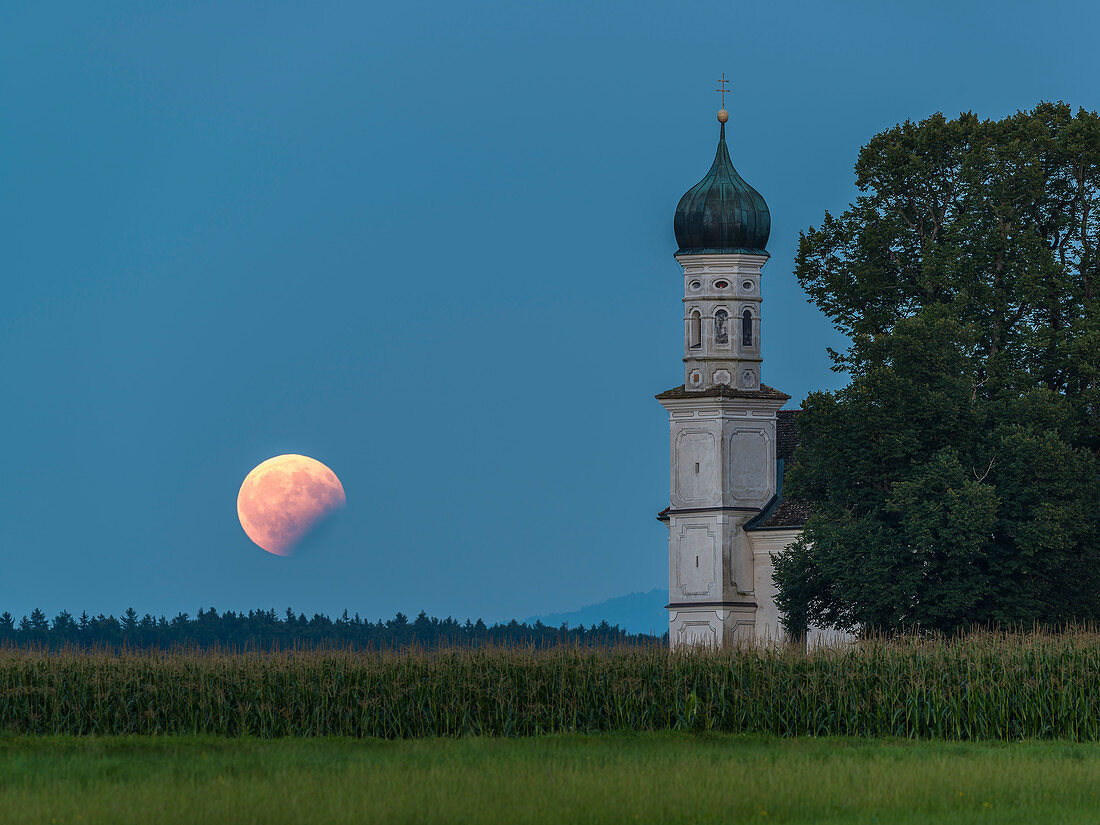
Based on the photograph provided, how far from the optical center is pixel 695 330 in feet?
210

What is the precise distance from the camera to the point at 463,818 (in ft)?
72.0

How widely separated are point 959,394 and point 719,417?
51.8 feet

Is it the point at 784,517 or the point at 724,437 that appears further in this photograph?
the point at 724,437

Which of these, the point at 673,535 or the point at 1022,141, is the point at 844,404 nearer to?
the point at 1022,141

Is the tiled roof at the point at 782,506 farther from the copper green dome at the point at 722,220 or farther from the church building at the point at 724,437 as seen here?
the copper green dome at the point at 722,220

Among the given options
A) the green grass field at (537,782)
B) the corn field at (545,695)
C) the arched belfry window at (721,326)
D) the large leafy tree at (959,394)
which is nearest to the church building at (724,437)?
the arched belfry window at (721,326)

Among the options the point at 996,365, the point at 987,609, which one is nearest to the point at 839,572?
the point at 987,609

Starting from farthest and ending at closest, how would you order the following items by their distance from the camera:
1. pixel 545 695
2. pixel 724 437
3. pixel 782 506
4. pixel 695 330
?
pixel 695 330, pixel 724 437, pixel 782 506, pixel 545 695

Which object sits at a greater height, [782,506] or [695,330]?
[695,330]

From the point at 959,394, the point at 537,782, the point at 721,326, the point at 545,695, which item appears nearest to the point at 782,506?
the point at 721,326

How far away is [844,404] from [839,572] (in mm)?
5009

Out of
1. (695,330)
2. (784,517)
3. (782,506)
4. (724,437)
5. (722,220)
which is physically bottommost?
(784,517)

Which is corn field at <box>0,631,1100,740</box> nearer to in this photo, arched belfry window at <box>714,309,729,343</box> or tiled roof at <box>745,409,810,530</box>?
tiled roof at <box>745,409,810,530</box>

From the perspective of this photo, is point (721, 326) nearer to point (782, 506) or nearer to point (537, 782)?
point (782, 506)
